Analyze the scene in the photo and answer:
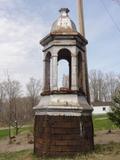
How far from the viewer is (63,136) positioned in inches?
475

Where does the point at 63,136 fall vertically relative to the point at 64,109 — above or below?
below

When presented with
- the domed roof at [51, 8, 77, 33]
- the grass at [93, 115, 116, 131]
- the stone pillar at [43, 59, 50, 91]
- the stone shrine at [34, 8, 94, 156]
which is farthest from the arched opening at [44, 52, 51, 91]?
the grass at [93, 115, 116, 131]

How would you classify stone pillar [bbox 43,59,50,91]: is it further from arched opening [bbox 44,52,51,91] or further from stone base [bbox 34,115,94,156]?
stone base [bbox 34,115,94,156]

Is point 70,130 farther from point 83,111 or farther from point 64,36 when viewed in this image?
point 64,36

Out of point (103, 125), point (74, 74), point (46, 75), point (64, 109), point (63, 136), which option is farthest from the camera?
point (103, 125)

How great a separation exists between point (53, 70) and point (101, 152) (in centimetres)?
348

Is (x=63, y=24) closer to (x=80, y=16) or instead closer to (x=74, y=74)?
(x=74, y=74)

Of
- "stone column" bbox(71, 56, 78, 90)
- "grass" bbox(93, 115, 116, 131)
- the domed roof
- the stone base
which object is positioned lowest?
"grass" bbox(93, 115, 116, 131)

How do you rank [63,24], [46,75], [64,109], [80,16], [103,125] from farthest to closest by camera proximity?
[103,125], [80,16], [46,75], [63,24], [64,109]

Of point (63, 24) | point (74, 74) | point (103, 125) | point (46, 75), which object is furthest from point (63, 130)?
point (103, 125)

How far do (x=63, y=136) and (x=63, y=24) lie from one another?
171 inches

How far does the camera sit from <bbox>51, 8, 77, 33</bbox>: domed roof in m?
13.2

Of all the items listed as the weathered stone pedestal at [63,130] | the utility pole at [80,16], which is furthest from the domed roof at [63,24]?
the utility pole at [80,16]

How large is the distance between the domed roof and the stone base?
132 inches
